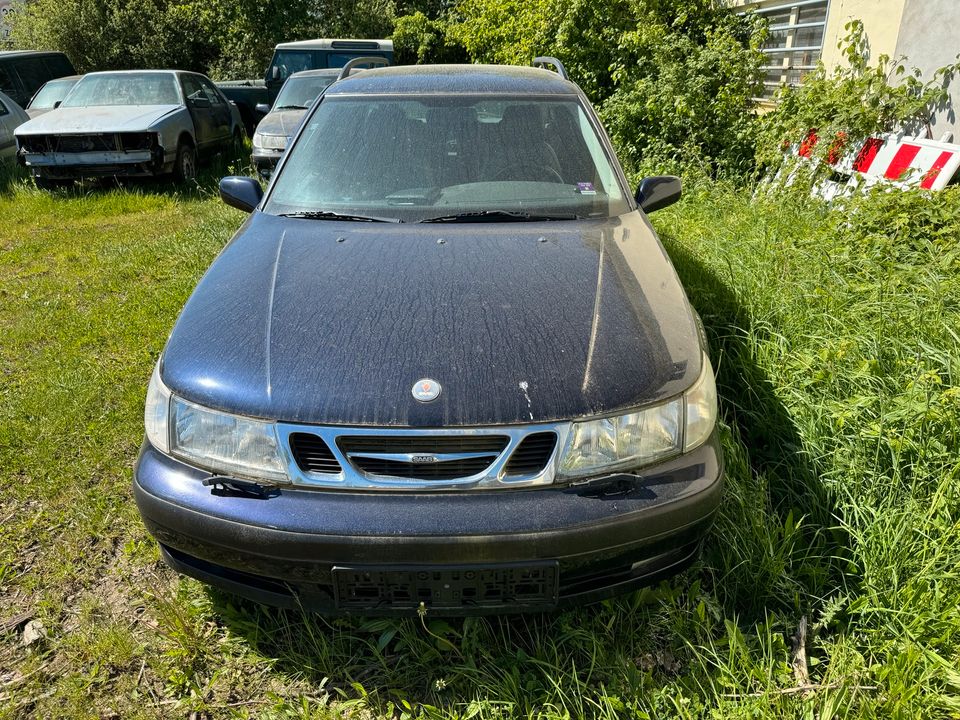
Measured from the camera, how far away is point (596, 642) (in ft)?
6.59

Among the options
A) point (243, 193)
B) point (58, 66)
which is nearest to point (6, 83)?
point (58, 66)

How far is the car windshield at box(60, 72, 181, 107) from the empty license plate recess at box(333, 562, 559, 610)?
848 centimetres

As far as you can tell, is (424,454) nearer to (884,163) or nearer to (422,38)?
(884,163)

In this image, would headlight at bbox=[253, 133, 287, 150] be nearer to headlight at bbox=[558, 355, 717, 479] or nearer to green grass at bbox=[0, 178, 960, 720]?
green grass at bbox=[0, 178, 960, 720]

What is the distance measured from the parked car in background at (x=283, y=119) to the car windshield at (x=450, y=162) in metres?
4.27

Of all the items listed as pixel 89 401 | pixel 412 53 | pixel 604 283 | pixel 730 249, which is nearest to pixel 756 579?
pixel 604 283

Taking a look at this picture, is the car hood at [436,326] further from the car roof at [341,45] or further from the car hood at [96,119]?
the car roof at [341,45]

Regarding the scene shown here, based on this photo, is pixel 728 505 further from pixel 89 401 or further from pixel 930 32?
pixel 930 32

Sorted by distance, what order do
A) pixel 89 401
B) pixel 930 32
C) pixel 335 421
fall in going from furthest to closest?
1. pixel 930 32
2. pixel 89 401
3. pixel 335 421

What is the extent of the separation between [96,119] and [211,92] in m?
2.57

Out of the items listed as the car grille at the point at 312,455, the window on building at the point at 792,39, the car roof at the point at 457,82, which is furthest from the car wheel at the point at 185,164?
the car grille at the point at 312,455

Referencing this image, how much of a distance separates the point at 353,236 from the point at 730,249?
249 centimetres

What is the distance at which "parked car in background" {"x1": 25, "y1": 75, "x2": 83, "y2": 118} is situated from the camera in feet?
31.4

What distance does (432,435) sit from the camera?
5.63 ft
